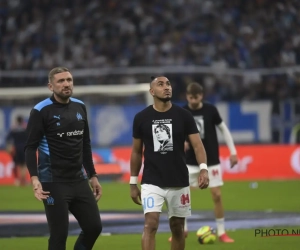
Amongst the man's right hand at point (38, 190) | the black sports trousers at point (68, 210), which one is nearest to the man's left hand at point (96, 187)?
the black sports trousers at point (68, 210)

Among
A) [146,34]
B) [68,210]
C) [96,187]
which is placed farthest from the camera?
[146,34]

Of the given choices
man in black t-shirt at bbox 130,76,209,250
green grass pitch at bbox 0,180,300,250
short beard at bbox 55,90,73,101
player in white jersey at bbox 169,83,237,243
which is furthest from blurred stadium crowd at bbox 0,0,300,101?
short beard at bbox 55,90,73,101

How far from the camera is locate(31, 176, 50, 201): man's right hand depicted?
9070 millimetres

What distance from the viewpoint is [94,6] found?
34.6 m

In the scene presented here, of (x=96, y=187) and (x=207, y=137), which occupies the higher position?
(x=207, y=137)

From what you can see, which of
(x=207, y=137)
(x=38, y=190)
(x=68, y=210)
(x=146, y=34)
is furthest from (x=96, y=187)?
(x=146, y=34)

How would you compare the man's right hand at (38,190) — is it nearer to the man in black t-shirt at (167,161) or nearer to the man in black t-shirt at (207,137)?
the man in black t-shirt at (167,161)

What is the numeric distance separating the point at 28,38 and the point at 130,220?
18.0 metres

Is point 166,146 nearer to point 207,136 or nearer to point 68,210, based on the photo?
point 68,210

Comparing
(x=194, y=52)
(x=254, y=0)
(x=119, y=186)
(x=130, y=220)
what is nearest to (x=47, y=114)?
(x=130, y=220)

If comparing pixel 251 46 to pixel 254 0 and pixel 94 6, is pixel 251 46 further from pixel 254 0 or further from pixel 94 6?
pixel 94 6

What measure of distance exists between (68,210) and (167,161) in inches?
55.0

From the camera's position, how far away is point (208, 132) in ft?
45.4

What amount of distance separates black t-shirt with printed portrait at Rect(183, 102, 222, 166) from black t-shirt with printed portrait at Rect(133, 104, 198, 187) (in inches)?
146
